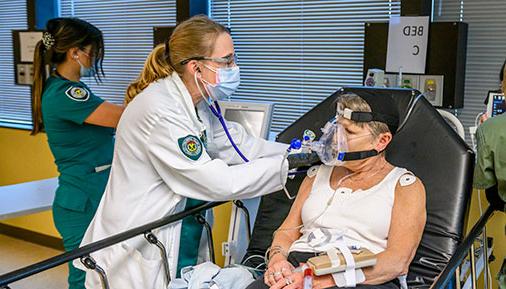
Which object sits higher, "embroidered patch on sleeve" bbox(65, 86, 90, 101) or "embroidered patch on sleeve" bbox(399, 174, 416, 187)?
"embroidered patch on sleeve" bbox(65, 86, 90, 101)

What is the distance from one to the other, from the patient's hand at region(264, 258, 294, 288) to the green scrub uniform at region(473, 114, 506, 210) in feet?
2.38

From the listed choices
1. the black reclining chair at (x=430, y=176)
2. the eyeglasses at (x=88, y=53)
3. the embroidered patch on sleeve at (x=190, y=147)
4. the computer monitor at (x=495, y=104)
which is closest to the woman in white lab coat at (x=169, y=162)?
the embroidered patch on sleeve at (x=190, y=147)

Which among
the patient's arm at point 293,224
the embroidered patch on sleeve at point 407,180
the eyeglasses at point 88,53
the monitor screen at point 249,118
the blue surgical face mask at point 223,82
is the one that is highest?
the eyeglasses at point 88,53

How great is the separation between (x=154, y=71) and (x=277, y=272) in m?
0.79

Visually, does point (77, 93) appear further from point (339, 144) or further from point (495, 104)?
point (495, 104)

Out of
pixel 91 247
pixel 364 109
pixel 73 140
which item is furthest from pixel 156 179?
pixel 73 140

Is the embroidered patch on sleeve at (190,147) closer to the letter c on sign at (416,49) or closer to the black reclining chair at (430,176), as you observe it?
the black reclining chair at (430,176)

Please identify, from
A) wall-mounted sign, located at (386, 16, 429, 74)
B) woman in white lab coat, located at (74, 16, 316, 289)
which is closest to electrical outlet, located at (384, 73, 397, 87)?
wall-mounted sign, located at (386, 16, 429, 74)

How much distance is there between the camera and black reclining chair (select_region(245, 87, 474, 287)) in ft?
6.41

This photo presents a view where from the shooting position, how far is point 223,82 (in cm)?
207

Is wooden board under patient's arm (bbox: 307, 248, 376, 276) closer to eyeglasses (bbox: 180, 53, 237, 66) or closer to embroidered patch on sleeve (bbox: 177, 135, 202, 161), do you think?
embroidered patch on sleeve (bbox: 177, 135, 202, 161)

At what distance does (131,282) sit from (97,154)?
85cm

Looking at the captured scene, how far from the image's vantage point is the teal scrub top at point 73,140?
259 cm

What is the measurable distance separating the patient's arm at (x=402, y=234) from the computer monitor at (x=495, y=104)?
745 millimetres
